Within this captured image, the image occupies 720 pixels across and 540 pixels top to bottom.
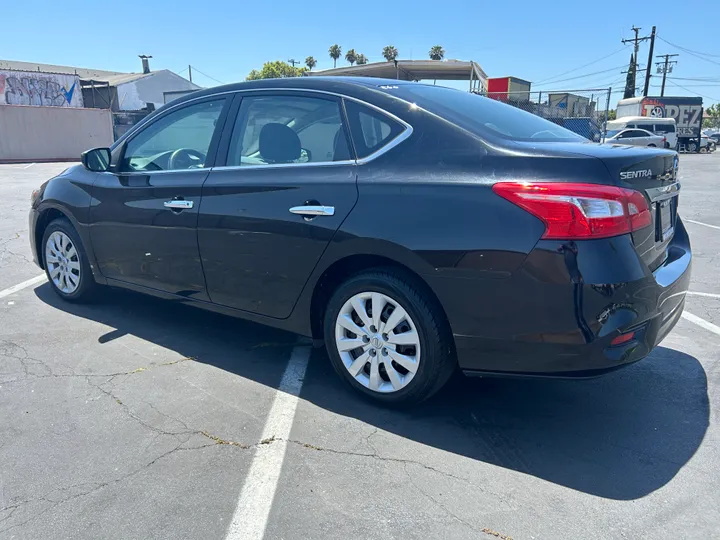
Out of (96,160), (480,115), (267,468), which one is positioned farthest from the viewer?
(96,160)

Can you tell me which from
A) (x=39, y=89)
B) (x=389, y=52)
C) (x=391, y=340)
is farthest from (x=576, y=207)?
(x=389, y=52)

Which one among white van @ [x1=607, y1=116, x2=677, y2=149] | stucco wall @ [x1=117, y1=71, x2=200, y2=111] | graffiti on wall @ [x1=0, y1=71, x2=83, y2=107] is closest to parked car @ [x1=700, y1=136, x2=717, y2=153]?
white van @ [x1=607, y1=116, x2=677, y2=149]

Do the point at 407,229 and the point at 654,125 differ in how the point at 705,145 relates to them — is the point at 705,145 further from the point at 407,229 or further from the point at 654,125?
the point at 407,229

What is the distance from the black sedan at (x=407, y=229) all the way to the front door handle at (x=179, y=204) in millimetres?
22

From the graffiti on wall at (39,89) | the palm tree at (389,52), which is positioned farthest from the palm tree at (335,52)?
the graffiti on wall at (39,89)

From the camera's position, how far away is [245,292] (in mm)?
3729

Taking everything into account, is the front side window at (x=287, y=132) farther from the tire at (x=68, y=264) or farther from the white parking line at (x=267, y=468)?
the tire at (x=68, y=264)

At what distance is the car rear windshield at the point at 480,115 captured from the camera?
10.3 feet

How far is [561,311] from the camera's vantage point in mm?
2656

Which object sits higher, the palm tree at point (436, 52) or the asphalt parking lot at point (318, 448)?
the palm tree at point (436, 52)

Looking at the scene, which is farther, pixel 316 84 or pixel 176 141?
pixel 176 141

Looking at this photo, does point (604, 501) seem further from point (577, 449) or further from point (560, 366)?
point (560, 366)

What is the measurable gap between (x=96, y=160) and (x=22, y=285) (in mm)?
2043

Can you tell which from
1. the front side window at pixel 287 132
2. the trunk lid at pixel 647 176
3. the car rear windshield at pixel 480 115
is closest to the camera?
the trunk lid at pixel 647 176
